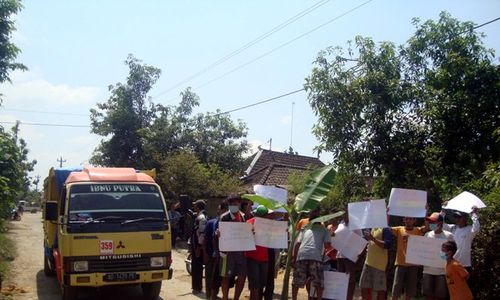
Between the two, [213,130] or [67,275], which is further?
[213,130]

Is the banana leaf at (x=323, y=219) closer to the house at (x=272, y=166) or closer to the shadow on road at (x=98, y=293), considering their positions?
the shadow on road at (x=98, y=293)

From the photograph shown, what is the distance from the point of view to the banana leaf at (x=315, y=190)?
7.25 meters

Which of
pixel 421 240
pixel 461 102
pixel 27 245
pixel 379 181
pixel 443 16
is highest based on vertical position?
pixel 443 16

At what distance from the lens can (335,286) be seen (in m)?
6.83

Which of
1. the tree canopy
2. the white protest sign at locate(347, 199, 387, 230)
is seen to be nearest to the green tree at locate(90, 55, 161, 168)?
the tree canopy

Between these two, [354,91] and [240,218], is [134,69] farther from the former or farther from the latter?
[240,218]

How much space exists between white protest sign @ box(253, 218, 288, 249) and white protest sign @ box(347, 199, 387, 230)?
0.97 meters

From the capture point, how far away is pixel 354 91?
1048cm

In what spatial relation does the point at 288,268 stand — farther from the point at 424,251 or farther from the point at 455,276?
the point at 455,276

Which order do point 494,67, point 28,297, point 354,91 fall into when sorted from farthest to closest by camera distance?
1. point 494,67
2. point 354,91
3. point 28,297

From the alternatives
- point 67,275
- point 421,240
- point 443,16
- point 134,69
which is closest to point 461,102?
point 443,16

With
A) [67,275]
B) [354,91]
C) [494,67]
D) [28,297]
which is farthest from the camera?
[494,67]

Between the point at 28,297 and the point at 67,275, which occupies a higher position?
the point at 67,275

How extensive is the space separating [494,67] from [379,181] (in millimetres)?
3657
